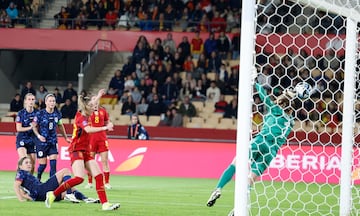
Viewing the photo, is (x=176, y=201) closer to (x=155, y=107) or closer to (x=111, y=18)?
(x=155, y=107)

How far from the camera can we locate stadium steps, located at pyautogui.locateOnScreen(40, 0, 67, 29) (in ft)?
98.8

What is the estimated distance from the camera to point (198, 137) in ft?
77.0

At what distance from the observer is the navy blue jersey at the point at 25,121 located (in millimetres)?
14719

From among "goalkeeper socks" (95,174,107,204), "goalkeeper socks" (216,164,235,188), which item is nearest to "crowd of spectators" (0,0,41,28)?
"goalkeeper socks" (95,174,107,204)

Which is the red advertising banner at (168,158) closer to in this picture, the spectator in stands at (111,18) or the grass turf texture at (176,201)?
the grass turf texture at (176,201)

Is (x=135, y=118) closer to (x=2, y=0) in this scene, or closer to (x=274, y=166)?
(x=274, y=166)

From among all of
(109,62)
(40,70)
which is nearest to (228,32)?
(109,62)

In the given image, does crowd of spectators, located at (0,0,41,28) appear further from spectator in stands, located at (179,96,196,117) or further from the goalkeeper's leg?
the goalkeeper's leg

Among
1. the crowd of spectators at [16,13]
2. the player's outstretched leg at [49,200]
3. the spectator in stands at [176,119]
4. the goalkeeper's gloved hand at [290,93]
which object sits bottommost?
the spectator in stands at [176,119]

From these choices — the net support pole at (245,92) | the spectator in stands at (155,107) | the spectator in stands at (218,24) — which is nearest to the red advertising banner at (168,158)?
the spectator in stands at (155,107)

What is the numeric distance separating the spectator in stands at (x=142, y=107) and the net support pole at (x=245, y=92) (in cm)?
1765

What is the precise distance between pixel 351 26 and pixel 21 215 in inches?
171

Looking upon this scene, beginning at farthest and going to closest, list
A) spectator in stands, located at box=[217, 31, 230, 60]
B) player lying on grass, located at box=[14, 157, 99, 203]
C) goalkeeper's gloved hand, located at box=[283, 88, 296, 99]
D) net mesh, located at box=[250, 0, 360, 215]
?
1. spectator in stands, located at box=[217, 31, 230, 60]
2. net mesh, located at box=[250, 0, 360, 215]
3. player lying on grass, located at box=[14, 157, 99, 203]
4. goalkeeper's gloved hand, located at box=[283, 88, 296, 99]

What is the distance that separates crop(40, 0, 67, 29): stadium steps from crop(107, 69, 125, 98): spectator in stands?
364 centimetres
